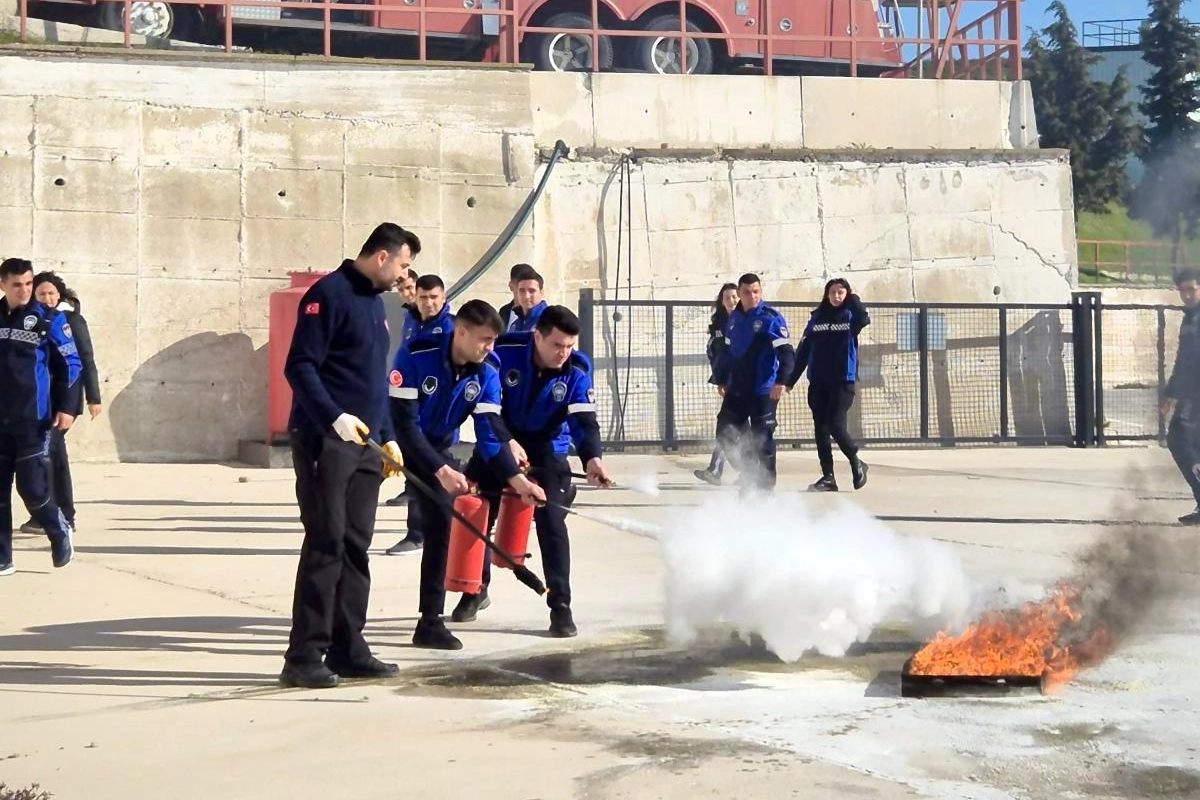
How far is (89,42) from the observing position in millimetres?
17812

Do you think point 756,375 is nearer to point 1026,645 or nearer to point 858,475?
point 858,475

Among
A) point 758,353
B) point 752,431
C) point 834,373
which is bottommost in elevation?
point 752,431

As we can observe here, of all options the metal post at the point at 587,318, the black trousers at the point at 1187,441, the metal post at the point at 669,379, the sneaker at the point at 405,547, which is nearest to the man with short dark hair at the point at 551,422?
the sneaker at the point at 405,547

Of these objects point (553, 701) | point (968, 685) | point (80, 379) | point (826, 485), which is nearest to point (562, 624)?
point (553, 701)

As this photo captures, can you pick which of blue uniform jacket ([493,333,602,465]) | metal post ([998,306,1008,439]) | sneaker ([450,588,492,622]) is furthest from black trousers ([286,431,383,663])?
metal post ([998,306,1008,439])

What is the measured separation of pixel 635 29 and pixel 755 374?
9450 millimetres

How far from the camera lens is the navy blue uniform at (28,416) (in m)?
8.90

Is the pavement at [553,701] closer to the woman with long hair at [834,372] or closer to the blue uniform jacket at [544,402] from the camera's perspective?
the blue uniform jacket at [544,402]

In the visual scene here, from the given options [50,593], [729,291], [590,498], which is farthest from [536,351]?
[729,291]

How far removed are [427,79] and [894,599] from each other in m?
12.4

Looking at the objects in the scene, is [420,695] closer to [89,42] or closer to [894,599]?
[894,599]

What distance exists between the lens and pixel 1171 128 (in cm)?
701

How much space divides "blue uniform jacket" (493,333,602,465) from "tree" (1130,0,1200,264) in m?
2.57

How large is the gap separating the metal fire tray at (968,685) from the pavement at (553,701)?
0.06 metres
